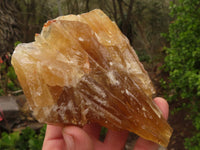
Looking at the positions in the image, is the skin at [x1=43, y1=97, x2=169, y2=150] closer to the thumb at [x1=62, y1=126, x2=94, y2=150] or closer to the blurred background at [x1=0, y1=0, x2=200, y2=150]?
the thumb at [x1=62, y1=126, x2=94, y2=150]

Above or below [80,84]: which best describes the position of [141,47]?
below

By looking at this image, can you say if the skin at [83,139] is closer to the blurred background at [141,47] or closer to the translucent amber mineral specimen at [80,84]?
the translucent amber mineral specimen at [80,84]

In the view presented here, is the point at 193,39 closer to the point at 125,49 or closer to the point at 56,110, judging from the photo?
the point at 125,49

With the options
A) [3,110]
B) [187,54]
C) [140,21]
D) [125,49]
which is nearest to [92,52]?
[125,49]

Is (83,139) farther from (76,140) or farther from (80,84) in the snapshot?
(80,84)

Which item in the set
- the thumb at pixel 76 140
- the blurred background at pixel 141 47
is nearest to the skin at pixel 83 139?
the thumb at pixel 76 140

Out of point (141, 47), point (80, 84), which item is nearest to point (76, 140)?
point (80, 84)

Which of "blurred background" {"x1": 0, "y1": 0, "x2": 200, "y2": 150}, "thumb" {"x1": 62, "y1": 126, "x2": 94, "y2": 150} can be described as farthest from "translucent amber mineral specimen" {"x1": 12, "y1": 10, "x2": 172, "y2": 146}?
"blurred background" {"x1": 0, "y1": 0, "x2": 200, "y2": 150}

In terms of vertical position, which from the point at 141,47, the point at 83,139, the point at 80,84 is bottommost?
the point at 141,47
